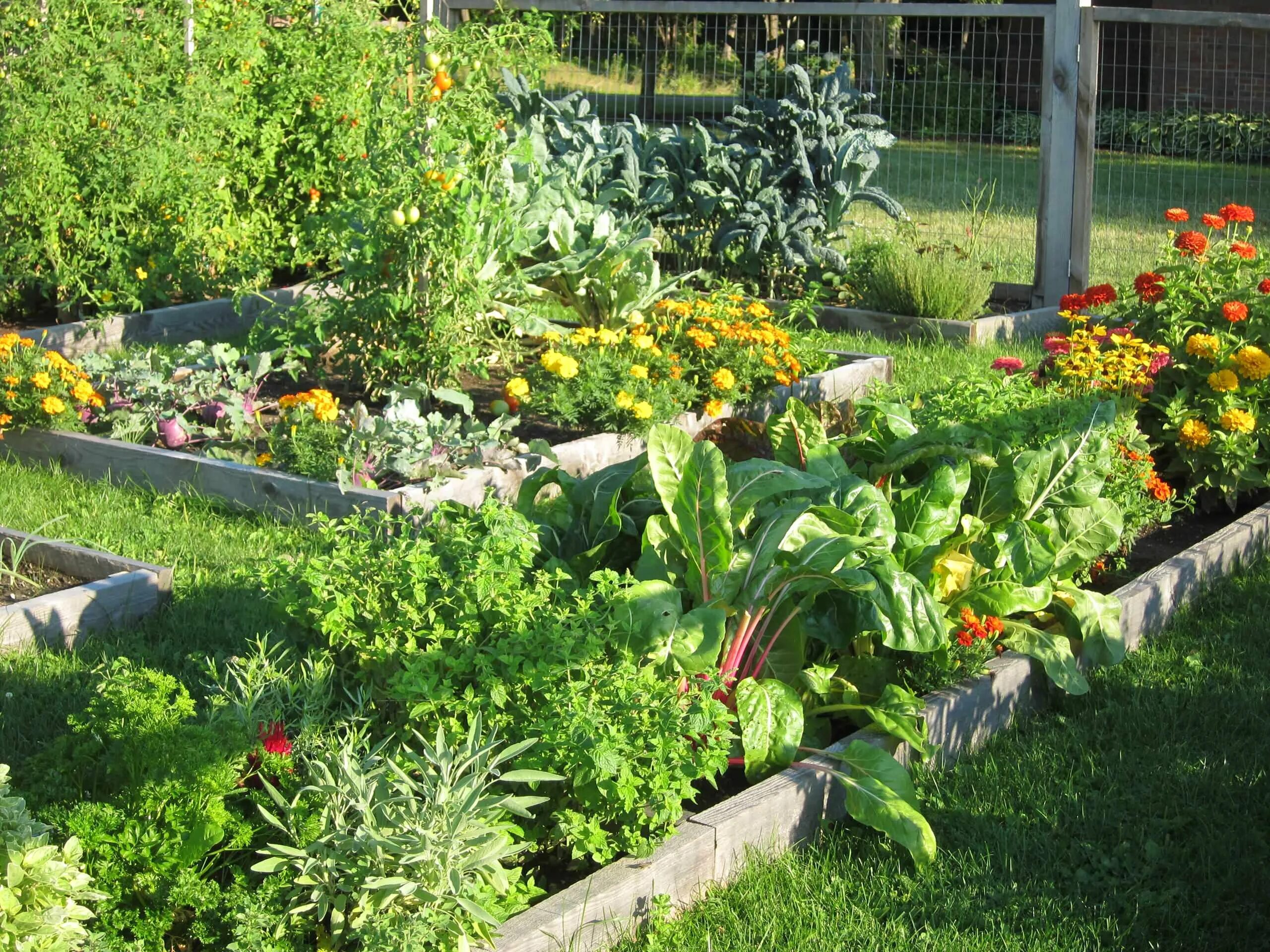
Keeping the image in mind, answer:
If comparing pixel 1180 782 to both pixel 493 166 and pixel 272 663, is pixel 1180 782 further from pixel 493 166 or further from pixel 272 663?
pixel 493 166

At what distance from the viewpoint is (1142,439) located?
5320 millimetres

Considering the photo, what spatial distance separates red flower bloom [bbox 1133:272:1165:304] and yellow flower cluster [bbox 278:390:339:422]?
352cm

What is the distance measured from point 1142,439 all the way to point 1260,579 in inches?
27.7

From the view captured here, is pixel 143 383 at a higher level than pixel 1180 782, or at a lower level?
higher

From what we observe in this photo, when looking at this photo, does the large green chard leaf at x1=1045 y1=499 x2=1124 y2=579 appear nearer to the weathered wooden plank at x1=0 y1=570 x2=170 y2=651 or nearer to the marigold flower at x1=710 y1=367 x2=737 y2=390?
the marigold flower at x1=710 y1=367 x2=737 y2=390

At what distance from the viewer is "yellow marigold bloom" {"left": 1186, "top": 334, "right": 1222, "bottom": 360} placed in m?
5.56

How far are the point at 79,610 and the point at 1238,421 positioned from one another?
430cm

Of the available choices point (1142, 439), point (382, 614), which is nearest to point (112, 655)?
point (382, 614)

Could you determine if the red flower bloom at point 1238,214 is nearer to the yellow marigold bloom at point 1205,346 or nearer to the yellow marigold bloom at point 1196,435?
the yellow marigold bloom at point 1205,346

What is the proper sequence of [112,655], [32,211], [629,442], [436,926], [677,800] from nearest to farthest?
[436,926], [677,800], [112,655], [629,442], [32,211]

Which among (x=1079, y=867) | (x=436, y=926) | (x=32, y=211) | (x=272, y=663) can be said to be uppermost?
(x=32, y=211)

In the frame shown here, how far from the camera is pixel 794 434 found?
181 inches

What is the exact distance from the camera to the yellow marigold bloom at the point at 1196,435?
5414 millimetres

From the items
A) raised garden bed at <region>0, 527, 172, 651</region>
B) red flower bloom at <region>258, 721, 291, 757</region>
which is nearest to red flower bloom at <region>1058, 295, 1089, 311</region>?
raised garden bed at <region>0, 527, 172, 651</region>
